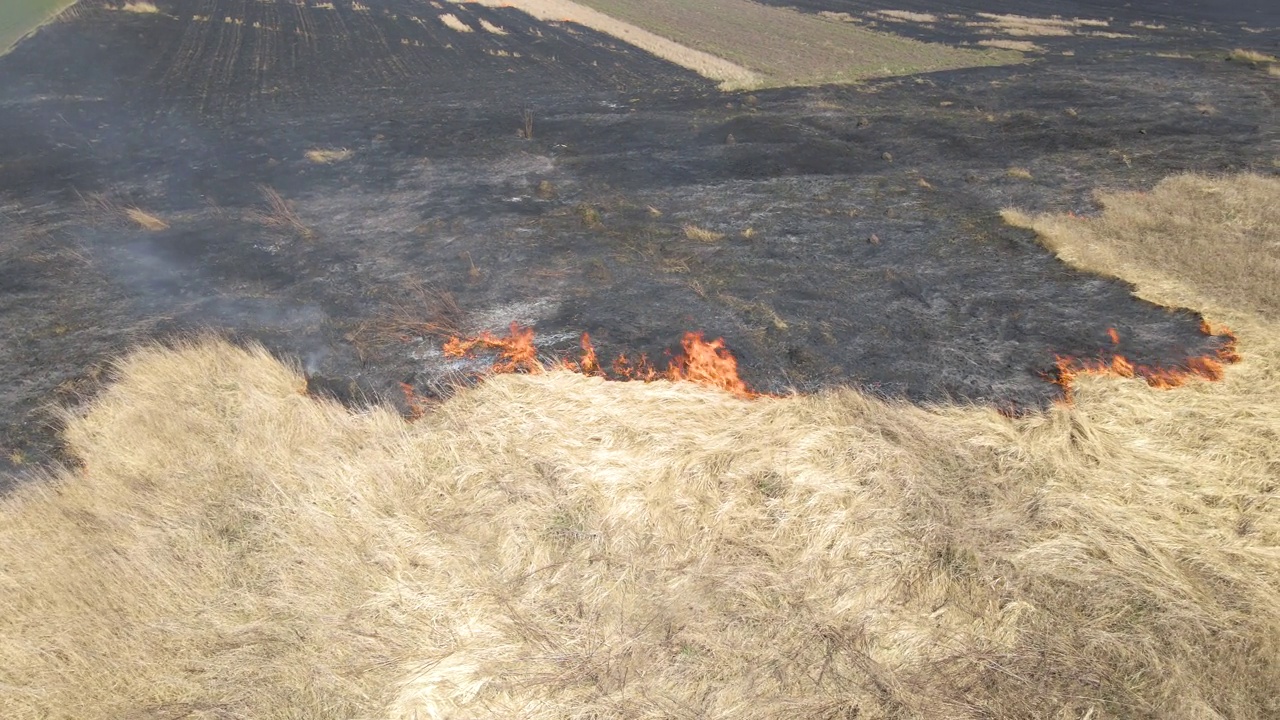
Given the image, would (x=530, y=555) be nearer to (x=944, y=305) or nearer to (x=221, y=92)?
(x=944, y=305)

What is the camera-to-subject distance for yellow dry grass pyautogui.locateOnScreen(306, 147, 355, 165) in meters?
14.4

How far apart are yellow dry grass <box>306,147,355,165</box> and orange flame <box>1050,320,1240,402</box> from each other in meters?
13.3

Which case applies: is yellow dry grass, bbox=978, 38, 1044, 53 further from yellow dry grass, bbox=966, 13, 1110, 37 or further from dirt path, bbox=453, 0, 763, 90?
dirt path, bbox=453, 0, 763, 90

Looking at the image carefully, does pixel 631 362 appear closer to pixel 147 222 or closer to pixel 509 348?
pixel 509 348

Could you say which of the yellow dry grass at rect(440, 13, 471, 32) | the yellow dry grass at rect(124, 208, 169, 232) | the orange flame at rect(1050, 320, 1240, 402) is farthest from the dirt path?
the orange flame at rect(1050, 320, 1240, 402)

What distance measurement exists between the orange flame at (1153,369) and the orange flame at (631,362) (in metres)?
3.46

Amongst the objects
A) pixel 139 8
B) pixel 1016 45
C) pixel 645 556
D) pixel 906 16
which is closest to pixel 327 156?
pixel 645 556

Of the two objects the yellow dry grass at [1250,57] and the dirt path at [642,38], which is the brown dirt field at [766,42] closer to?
the dirt path at [642,38]

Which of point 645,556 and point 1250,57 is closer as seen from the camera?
point 645,556

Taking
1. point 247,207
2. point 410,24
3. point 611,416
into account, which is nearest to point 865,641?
point 611,416

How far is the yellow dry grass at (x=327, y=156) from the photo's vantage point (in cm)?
1435

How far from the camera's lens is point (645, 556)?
5656 millimetres

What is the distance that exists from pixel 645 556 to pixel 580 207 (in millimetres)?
7842

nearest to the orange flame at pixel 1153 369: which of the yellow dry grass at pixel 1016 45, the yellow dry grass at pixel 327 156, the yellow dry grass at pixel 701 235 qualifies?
the yellow dry grass at pixel 701 235
